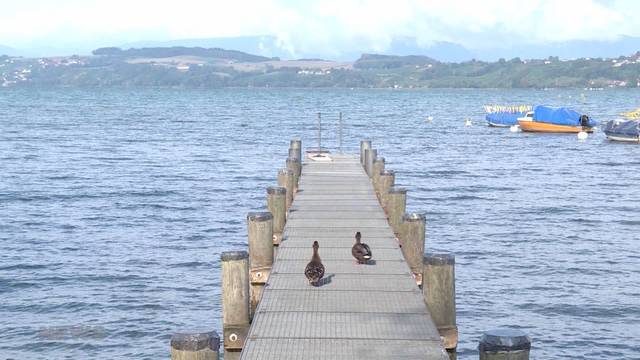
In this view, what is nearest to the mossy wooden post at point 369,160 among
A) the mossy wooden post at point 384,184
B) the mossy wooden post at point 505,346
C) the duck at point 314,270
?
the mossy wooden post at point 384,184

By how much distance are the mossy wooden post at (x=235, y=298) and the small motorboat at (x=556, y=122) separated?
80702 mm

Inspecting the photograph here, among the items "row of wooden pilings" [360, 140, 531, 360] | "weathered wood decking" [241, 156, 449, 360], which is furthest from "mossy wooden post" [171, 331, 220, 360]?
"row of wooden pilings" [360, 140, 531, 360]

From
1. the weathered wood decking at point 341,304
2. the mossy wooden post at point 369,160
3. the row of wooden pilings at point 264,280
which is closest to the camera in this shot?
the row of wooden pilings at point 264,280

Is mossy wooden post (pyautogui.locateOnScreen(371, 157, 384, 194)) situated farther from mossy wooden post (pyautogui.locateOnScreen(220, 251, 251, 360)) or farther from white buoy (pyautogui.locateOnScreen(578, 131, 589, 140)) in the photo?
white buoy (pyautogui.locateOnScreen(578, 131, 589, 140))

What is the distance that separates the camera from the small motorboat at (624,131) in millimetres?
79625

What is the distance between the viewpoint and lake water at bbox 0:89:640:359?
2395cm

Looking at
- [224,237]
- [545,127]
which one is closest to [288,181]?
[224,237]

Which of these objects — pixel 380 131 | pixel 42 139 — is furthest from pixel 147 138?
pixel 380 131

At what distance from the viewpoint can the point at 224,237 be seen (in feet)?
114

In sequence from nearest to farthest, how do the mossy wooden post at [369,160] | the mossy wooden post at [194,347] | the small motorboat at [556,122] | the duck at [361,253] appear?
the mossy wooden post at [194,347], the duck at [361,253], the mossy wooden post at [369,160], the small motorboat at [556,122]

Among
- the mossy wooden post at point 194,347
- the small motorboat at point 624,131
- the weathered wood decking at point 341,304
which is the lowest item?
the small motorboat at point 624,131

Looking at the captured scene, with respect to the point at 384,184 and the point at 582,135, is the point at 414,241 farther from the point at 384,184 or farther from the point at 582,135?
the point at 582,135

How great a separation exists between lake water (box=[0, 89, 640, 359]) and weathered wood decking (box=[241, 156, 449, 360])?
4020mm

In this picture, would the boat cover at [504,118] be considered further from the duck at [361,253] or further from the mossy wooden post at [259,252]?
the duck at [361,253]
